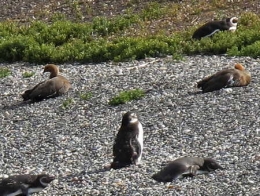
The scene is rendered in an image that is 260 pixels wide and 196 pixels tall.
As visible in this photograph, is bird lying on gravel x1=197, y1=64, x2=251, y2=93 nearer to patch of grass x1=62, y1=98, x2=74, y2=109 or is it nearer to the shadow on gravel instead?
patch of grass x1=62, y1=98, x2=74, y2=109

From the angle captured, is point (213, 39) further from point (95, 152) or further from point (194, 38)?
point (95, 152)

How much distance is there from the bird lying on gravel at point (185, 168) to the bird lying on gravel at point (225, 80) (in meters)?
4.60

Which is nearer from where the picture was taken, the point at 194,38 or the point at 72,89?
the point at 72,89

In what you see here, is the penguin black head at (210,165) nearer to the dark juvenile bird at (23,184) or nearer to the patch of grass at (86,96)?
the dark juvenile bird at (23,184)

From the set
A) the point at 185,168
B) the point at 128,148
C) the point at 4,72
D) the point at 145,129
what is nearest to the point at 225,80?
the point at 145,129

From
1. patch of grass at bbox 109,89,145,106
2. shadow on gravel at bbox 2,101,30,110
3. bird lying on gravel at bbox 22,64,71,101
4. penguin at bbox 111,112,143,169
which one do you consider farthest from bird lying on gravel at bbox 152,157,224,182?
A: shadow on gravel at bbox 2,101,30,110

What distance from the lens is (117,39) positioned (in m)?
23.2

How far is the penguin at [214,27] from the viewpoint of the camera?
2175 centimetres

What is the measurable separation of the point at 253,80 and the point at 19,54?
7.29 meters

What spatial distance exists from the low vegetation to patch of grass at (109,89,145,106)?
3.30m

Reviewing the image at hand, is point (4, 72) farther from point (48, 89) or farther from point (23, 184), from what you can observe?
point (23, 184)

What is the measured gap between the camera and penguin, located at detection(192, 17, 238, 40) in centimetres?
2175

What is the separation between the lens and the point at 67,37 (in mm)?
24219

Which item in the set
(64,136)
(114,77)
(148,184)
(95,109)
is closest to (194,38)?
(114,77)
